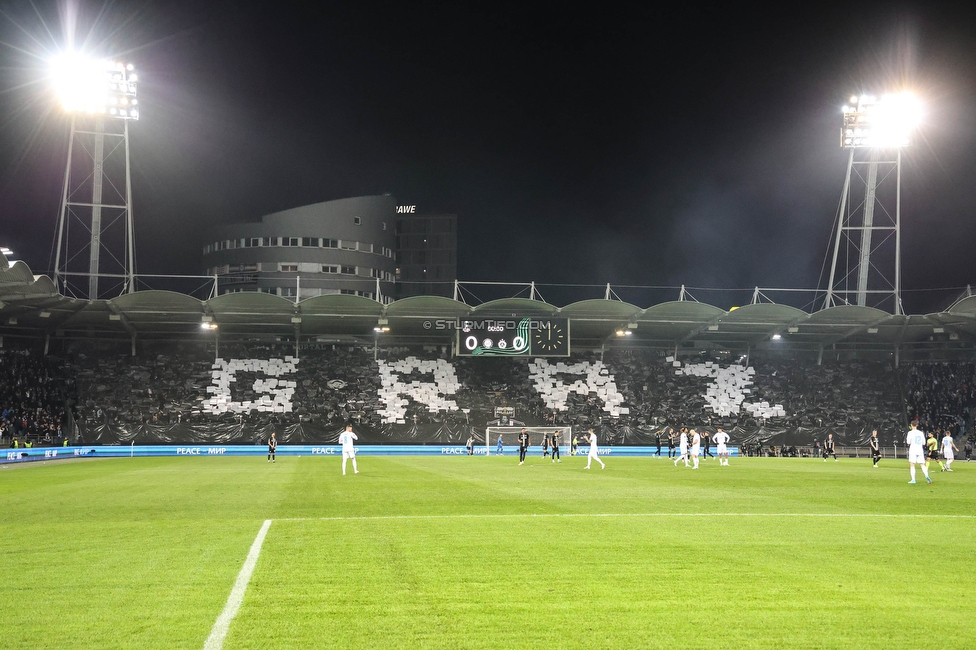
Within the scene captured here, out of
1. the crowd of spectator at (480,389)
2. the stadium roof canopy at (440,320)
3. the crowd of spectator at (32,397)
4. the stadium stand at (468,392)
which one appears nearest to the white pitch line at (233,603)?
the crowd of spectator at (32,397)

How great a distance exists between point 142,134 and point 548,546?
5854 cm

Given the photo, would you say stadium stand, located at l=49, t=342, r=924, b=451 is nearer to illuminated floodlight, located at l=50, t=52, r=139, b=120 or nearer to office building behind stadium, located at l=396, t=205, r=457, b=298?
illuminated floodlight, located at l=50, t=52, r=139, b=120

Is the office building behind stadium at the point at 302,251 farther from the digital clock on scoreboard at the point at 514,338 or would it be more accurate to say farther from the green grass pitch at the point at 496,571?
the green grass pitch at the point at 496,571

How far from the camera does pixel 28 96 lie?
139ft

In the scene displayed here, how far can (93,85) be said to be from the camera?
45.4 meters

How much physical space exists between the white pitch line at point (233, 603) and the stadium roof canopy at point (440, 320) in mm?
40059

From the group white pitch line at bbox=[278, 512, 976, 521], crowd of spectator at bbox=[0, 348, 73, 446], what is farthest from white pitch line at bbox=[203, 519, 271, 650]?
crowd of spectator at bbox=[0, 348, 73, 446]

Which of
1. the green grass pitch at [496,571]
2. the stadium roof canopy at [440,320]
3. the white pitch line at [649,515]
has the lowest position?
the white pitch line at [649,515]

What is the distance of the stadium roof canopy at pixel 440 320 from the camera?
166 feet

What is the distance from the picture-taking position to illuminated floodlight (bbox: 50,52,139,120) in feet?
143

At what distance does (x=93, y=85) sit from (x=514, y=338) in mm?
28452

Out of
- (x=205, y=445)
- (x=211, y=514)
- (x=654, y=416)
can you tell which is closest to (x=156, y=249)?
(x=205, y=445)

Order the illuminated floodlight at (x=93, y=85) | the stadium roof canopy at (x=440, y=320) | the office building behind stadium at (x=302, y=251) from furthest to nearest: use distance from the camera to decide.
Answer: the office building behind stadium at (x=302, y=251) → the stadium roof canopy at (x=440, y=320) → the illuminated floodlight at (x=93, y=85)

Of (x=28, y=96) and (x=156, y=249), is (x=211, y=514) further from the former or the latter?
(x=156, y=249)
